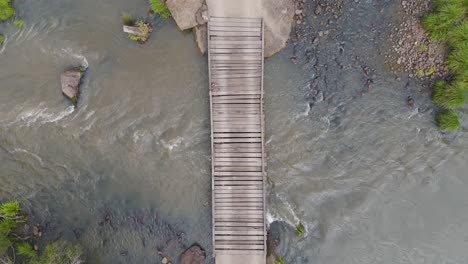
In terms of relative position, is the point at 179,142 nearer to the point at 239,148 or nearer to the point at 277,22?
the point at 239,148

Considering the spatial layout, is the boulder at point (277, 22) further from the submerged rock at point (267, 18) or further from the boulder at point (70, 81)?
the boulder at point (70, 81)

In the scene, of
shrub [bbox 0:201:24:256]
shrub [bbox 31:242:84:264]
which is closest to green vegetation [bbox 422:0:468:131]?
shrub [bbox 31:242:84:264]

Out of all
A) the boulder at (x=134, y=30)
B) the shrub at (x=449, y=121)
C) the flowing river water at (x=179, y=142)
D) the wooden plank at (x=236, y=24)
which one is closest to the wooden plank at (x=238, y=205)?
the flowing river water at (x=179, y=142)

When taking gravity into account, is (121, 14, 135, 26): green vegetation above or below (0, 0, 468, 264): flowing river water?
above

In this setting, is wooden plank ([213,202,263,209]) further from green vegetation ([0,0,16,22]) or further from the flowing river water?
green vegetation ([0,0,16,22])

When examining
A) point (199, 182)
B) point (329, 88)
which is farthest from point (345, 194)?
point (199, 182)
